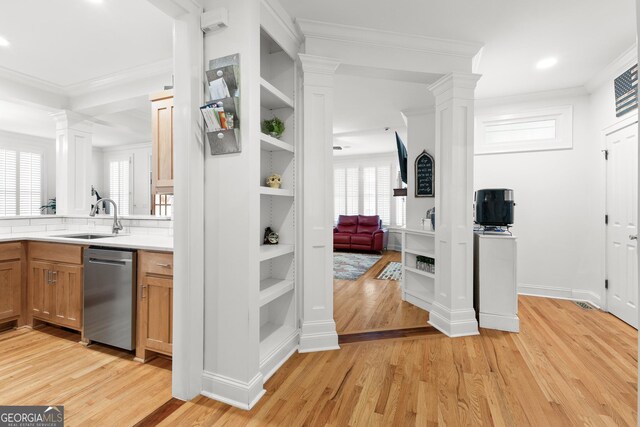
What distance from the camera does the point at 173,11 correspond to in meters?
1.73

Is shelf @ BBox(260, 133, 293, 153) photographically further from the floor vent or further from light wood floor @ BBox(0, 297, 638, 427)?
the floor vent

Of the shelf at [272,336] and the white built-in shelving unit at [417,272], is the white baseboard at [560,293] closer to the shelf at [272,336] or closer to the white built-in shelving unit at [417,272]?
the white built-in shelving unit at [417,272]

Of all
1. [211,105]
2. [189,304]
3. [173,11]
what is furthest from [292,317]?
[173,11]

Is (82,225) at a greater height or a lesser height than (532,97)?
lesser

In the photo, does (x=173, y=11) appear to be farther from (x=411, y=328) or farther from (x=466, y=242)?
(x=411, y=328)

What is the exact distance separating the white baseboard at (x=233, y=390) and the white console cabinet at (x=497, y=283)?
7.26ft

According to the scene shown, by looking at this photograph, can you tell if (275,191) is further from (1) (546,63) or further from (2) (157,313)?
(1) (546,63)

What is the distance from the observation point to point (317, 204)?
245 centimetres

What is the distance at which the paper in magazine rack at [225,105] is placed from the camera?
5.64 feet

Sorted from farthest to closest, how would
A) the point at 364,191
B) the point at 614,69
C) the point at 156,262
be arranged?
1. the point at 364,191
2. the point at 614,69
3. the point at 156,262

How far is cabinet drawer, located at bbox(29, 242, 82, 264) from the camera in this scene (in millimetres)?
2523

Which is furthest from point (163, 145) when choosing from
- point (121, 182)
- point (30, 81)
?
point (121, 182)

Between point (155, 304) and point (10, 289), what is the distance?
1799 millimetres

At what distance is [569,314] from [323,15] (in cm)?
390
